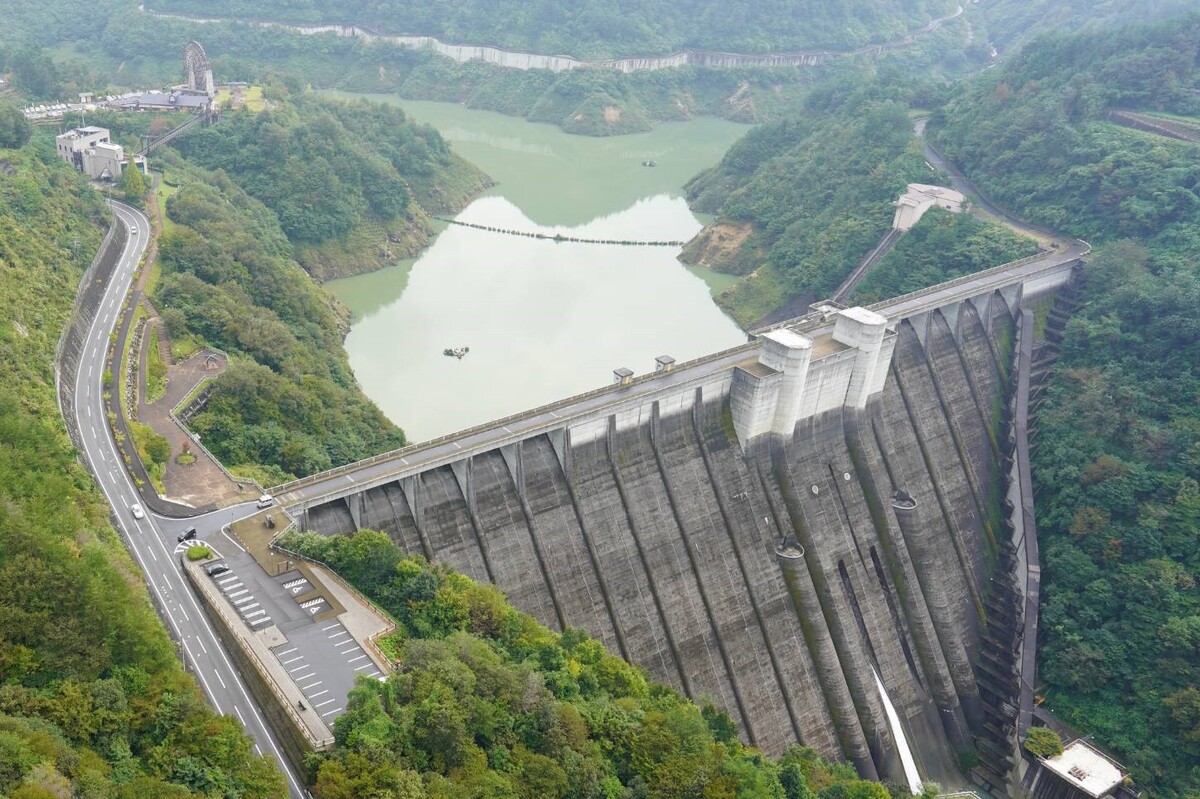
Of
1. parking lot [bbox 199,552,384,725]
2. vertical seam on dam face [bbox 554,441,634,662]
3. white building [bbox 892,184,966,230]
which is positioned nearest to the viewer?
parking lot [bbox 199,552,384,725]

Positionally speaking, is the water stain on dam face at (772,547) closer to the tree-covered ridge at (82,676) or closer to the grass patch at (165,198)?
the tree-covered ridge at (82,676)

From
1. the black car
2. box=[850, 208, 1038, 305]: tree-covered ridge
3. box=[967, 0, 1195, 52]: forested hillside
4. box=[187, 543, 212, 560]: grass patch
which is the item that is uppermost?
box=[967, 0, 1195, 52]: forested hillside

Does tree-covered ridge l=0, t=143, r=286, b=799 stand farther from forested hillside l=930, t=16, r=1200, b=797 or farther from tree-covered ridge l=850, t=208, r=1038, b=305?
tree-covered ridge l=850, t=208, r=1038, b=305

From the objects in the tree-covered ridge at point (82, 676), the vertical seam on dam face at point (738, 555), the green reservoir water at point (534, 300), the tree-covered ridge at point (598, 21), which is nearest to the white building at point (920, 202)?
the green reservoir water at point (534, 300)

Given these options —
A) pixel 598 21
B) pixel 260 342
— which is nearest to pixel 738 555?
pixel 260 342

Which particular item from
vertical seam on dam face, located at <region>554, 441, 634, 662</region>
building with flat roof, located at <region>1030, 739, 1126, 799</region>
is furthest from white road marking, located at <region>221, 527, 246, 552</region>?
building with flat roof, located at <region>1030, 739, 1126, 799</region>

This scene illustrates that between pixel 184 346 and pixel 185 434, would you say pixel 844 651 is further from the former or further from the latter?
pixel 184 346
